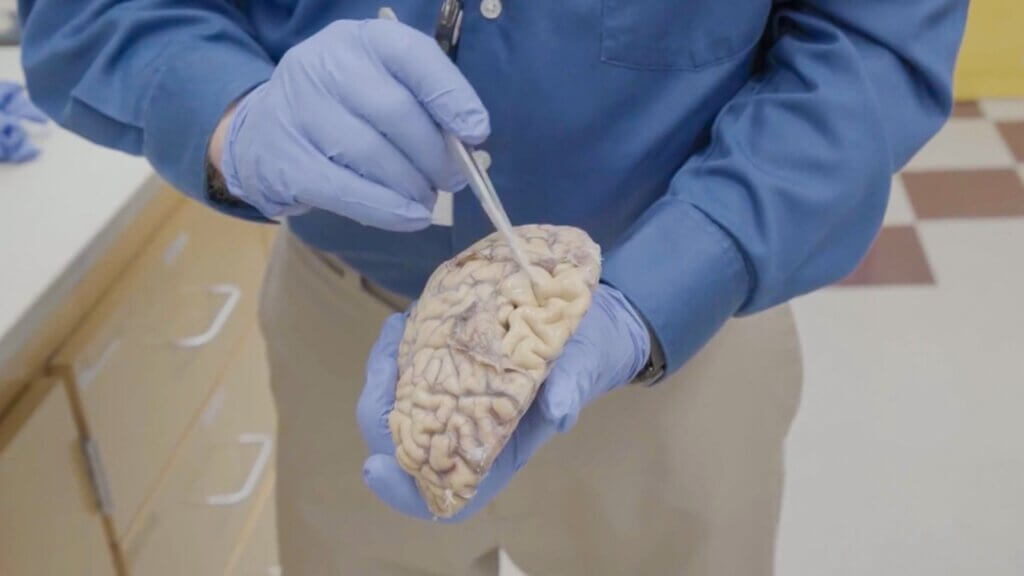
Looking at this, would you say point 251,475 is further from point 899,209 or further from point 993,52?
point 993,52

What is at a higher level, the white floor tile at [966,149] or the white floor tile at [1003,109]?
the white floor tile at [966,149]

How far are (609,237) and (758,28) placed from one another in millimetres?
169

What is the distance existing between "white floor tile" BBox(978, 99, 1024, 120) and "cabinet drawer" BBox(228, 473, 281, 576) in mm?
2048

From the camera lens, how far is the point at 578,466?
0.83 metres

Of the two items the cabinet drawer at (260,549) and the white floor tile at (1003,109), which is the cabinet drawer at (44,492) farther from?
the white floor tile at (1003,109)

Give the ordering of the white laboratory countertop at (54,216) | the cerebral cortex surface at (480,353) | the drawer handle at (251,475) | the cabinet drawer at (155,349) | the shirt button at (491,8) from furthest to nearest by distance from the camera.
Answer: the drawer handle at (251,475), the cabinet drawer at (155,349), the white laboratory countertop at (54,216), the shirt button at (491,8), the cerebral cortex surface at (480,353)

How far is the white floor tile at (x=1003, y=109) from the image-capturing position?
2691mm

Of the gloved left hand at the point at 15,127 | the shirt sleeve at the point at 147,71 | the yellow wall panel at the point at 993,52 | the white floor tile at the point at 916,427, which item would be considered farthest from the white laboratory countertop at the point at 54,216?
the yellow wall panel at the point at 993,52

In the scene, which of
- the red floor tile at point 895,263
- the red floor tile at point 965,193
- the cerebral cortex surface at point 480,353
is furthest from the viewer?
the red floor tile at point 965,193

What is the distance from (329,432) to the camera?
90cm

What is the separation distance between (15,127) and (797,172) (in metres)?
0.69

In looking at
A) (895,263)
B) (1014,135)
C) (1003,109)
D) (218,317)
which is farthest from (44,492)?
(1003,109)

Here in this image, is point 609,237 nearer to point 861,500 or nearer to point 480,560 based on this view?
point 480,560

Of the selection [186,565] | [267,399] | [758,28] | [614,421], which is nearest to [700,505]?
[614,421]
